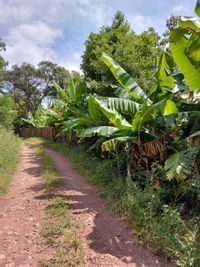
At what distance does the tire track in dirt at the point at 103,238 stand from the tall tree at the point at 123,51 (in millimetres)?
4350

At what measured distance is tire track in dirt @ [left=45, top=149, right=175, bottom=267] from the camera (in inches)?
138

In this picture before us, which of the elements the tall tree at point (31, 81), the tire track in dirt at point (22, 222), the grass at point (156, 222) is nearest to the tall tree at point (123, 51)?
the grass at point (156, 222)

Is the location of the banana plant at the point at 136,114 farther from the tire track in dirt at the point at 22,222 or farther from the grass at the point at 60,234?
the tire track in dirt at the point at 22,222

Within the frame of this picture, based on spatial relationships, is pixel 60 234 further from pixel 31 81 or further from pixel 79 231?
pixel 31 81

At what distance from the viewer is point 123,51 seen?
8.60 m

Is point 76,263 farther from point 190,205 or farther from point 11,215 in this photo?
point 190,205

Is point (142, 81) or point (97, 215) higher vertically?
point (142, 81)

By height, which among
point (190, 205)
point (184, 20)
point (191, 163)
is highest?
point (184, 20)

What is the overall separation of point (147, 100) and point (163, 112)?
81 cm

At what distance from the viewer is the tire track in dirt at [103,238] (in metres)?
3.51

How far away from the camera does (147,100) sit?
575 centimetres

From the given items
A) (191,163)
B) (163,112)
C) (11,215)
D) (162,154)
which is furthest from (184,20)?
(11,215)

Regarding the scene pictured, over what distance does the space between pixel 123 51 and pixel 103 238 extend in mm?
6389

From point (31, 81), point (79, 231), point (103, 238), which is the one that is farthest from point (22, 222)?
point (31, 81)
